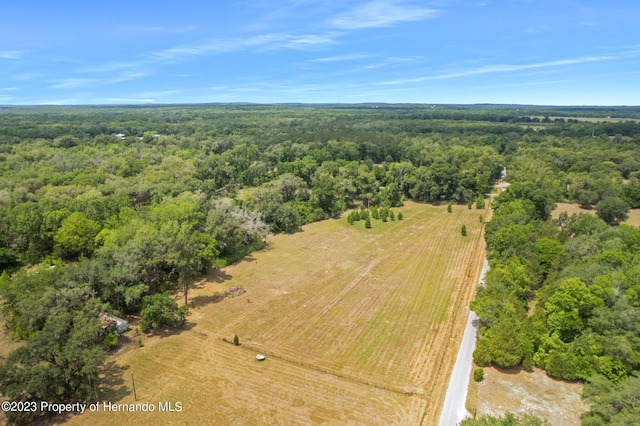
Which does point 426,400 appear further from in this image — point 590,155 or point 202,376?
point 590,155

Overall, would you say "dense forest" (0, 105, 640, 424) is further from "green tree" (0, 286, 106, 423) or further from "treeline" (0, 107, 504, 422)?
"treeline" (0, 107, 504, 422)

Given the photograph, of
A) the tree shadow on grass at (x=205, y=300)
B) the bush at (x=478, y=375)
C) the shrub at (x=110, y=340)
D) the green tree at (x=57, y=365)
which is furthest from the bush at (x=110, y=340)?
the bush at (x=478, y=375)

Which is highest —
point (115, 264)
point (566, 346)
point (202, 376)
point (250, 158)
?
point (250, 158)

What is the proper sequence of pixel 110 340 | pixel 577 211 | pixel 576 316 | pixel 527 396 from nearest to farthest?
pixel 527 396 < pixel 576 316 < pixel 110 340 < pixel 577 211

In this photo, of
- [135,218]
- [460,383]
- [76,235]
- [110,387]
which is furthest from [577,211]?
[76,235]

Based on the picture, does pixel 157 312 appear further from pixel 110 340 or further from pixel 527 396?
pixel 527 396

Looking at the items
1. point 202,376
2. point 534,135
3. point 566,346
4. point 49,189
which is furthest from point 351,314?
point 534,135

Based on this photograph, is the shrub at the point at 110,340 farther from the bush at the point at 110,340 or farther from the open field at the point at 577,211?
the open field at the point at 577,211
